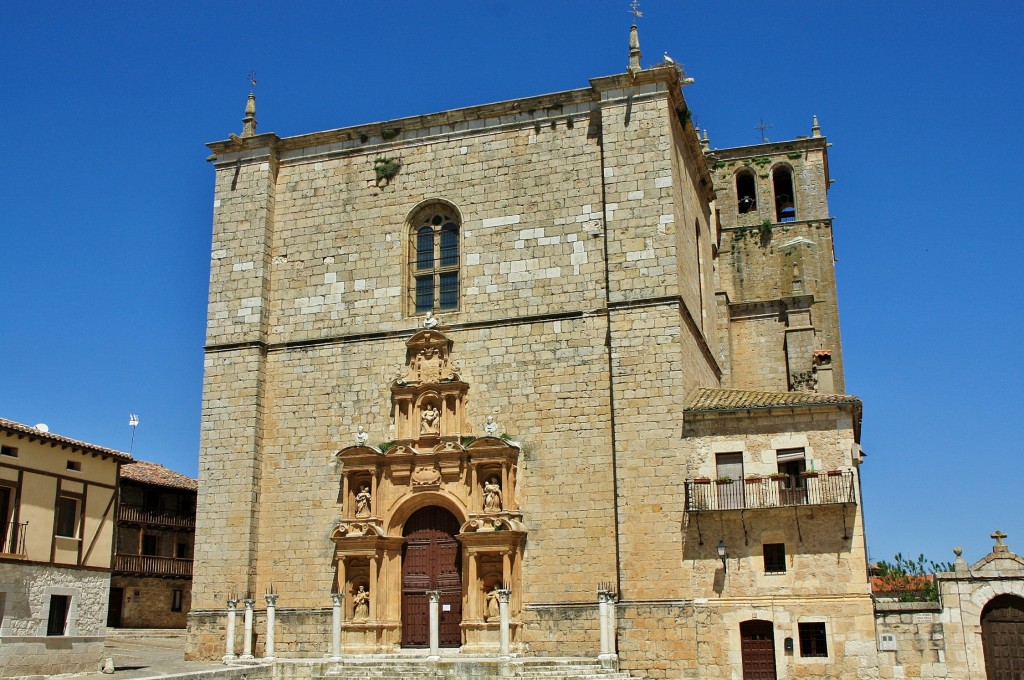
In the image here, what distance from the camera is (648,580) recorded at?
20.2m

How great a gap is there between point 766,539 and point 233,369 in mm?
12547

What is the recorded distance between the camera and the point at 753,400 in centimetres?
2122

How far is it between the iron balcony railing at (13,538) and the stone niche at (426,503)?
20.6ft

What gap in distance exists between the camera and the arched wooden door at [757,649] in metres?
19.6

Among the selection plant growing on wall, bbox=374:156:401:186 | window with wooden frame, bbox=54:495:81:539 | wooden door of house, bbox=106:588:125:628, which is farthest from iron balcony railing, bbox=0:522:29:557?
wooden door of house, bbox=106:588:125:628

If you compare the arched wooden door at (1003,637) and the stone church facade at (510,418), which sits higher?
the stone church facade at (510,418)

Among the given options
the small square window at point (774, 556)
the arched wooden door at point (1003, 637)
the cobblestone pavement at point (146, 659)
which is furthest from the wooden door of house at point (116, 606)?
the arched wooden door at point (1003, 637)

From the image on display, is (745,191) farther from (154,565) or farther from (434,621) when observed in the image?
(154,565)

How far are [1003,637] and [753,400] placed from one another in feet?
20.4

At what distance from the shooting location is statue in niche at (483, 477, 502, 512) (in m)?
21.7

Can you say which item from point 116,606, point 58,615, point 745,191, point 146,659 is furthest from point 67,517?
point 745,191

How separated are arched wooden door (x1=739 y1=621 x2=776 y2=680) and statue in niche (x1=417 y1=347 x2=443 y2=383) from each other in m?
8.24

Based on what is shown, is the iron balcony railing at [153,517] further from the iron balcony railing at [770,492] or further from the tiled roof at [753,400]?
the iron balcony railing at [770,492]

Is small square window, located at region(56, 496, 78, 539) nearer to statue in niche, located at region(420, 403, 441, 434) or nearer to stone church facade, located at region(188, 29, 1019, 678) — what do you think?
stone church facade, located at region(188, 29, 1019, 678)
